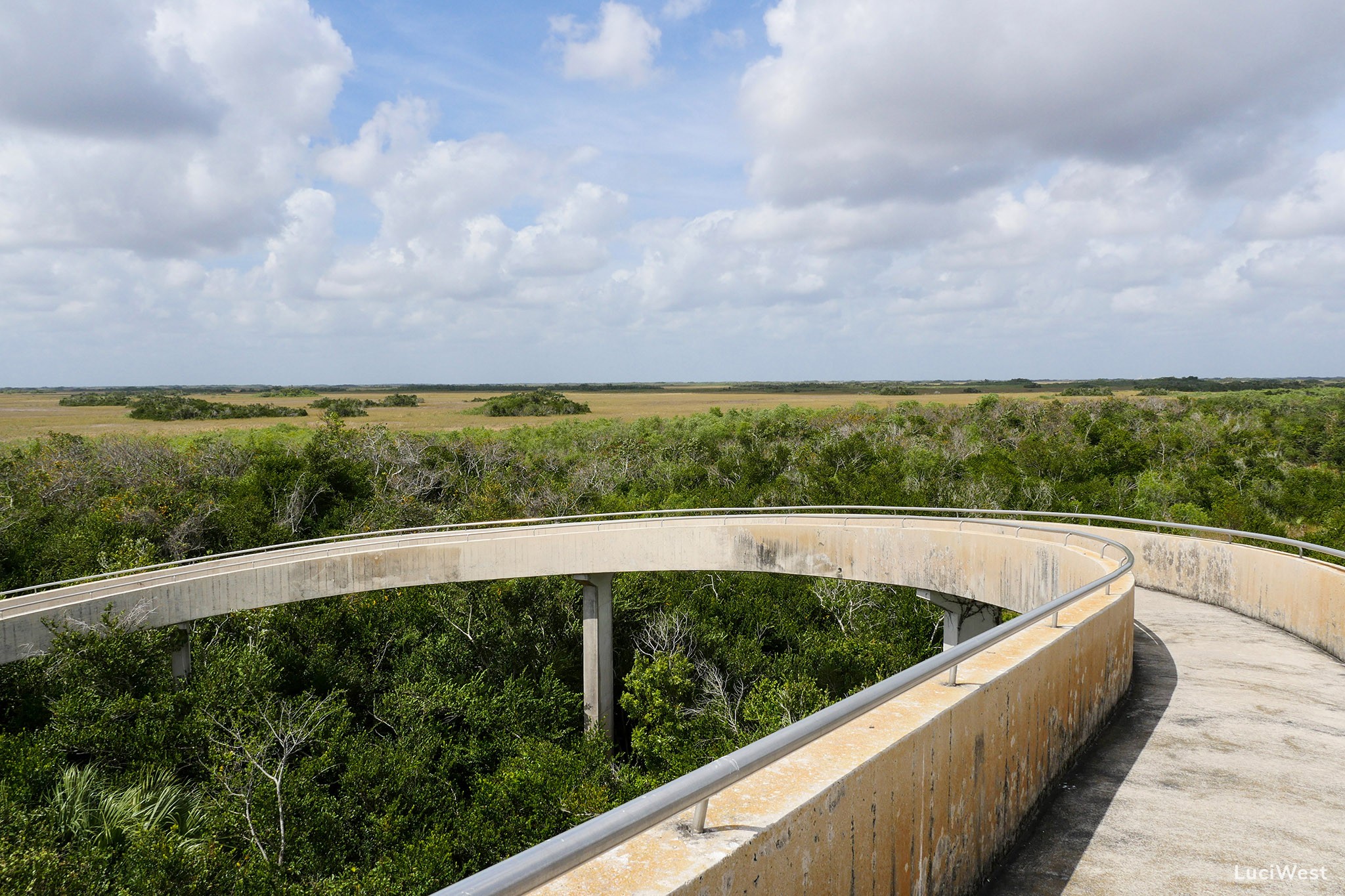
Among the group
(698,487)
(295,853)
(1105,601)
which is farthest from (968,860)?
(698,487)

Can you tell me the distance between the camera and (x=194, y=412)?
124 metres

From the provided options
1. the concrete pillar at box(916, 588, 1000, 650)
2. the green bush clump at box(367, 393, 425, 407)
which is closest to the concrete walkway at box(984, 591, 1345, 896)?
the concrete pillar at box(916, 588, 1000, 650)

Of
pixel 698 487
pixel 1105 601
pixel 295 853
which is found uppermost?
pixel 1105 601

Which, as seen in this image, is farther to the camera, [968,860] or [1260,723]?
[1260,723]

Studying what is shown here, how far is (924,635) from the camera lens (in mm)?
33062

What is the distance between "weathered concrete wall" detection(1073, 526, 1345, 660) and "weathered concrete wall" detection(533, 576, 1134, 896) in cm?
670

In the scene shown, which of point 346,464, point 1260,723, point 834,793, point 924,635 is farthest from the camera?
point 346,464

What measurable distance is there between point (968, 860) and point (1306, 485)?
43.6m

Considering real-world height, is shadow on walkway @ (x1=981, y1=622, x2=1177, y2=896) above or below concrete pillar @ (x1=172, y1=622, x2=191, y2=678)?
above

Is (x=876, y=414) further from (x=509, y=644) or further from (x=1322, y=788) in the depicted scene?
(x=1322, y=788)

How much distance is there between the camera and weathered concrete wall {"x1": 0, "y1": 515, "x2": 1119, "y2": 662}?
19328mm

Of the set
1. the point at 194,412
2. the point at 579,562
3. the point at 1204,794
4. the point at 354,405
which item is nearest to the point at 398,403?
the point at 354,405

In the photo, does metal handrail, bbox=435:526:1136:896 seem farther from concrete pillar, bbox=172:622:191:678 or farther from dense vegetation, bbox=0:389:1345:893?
concrete pillar, bbox=172:622:191:678

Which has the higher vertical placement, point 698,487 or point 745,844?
point 745,844
